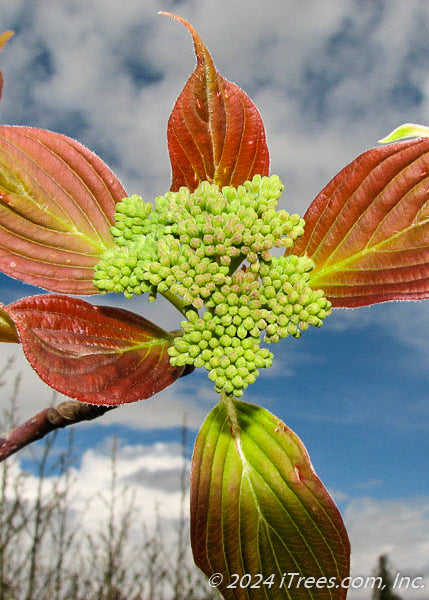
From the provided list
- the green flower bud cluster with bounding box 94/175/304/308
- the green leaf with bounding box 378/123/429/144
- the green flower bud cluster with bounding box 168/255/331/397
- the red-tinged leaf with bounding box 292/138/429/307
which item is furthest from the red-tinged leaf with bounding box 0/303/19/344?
the green leaf with bounding box 378/123/429/144

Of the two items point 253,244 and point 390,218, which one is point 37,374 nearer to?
point 253,244

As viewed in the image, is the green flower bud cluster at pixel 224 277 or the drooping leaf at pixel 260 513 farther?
the drooping leaf at pixel 260 513

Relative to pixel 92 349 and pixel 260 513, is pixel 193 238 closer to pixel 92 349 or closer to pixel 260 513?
pixel 92 349

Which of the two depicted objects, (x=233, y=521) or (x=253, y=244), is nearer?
(x=253, y=244)

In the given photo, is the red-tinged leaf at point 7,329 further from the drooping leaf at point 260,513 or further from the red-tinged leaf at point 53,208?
the drooping leaf at point 260,513

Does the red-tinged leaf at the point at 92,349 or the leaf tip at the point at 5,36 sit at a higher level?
the leaf tip at the point at 5,36

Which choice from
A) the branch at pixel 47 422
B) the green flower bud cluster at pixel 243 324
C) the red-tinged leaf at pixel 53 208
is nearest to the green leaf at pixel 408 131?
the green flower bud cluster at pixel 243 324

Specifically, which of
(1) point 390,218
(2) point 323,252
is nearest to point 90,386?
(2) point 323,252
